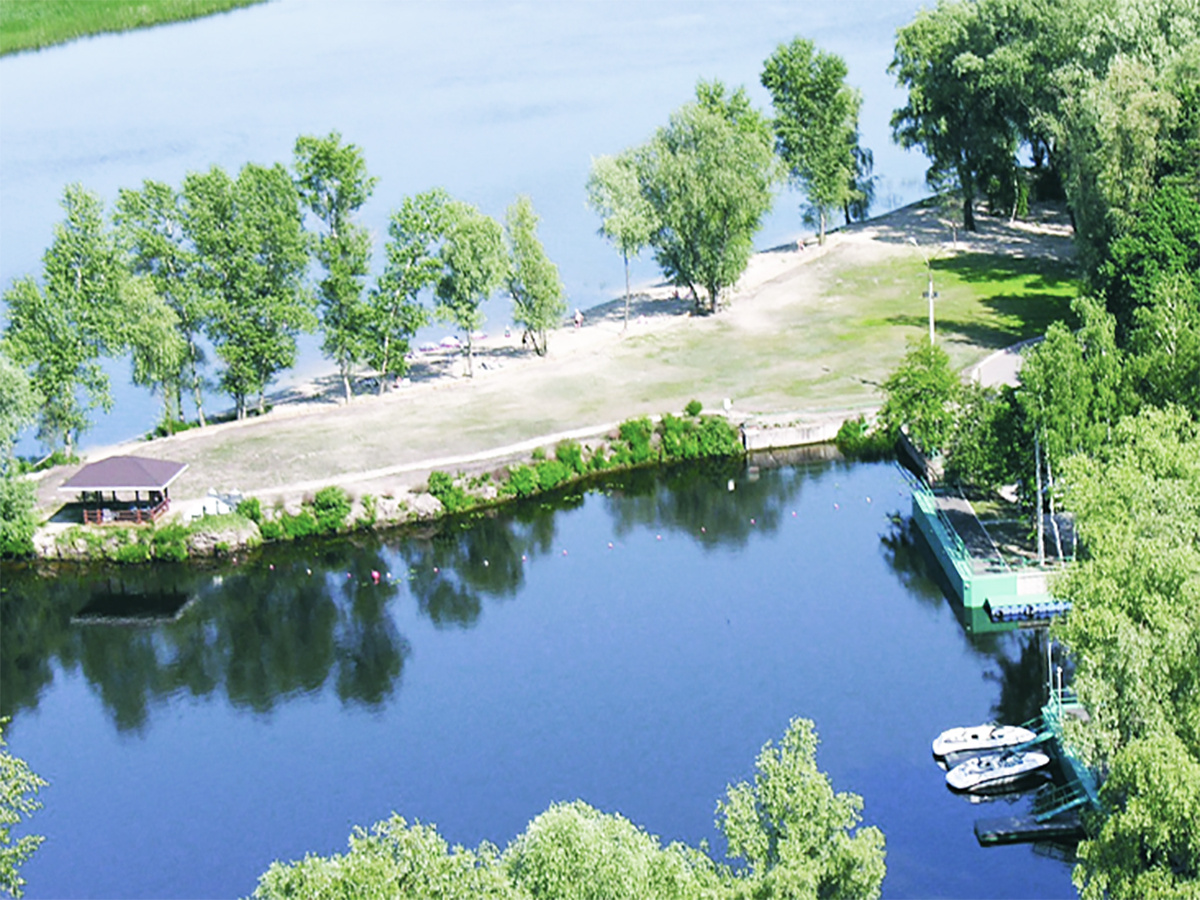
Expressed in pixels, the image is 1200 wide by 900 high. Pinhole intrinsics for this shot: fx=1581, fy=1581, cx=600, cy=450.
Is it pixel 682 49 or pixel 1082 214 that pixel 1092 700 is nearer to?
pixel 1082 214

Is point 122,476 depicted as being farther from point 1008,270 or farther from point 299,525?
point 1008,270

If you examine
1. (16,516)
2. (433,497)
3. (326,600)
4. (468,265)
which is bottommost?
(326,600)

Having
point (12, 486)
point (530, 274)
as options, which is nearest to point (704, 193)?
point (530, 274)

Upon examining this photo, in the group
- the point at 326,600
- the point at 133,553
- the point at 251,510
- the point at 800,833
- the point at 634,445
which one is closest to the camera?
the point at 800,833

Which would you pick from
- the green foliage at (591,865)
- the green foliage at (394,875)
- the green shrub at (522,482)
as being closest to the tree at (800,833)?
the green foliage at (591,865)

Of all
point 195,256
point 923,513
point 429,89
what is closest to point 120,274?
point 195,256

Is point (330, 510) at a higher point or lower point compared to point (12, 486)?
lower
